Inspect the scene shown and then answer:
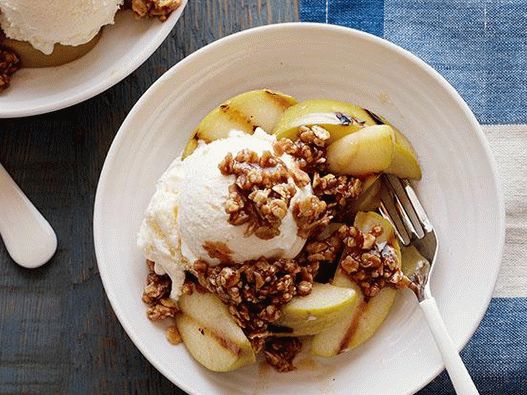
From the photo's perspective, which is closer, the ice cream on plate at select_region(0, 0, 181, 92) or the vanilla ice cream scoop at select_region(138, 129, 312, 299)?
the vanilla ice cream scoop at select_region(138, 129, 312, 299)

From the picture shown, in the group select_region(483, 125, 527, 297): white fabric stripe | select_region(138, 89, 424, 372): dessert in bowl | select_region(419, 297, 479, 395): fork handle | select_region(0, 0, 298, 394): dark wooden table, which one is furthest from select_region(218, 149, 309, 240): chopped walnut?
select_region(483, 125, 527, 297): white fabric stripe

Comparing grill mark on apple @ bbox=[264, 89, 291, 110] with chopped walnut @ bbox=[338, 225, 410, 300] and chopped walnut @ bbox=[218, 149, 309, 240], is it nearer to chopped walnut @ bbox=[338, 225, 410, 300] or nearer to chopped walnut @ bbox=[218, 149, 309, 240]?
chopped walnut @ bbox=[218, 149, 309, 240]

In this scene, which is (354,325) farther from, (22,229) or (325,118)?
(22,229)

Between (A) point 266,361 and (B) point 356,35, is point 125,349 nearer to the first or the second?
(A) point 266,361

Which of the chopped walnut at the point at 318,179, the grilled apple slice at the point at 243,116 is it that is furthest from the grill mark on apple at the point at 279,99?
the chopped walnut at the point at 318,179

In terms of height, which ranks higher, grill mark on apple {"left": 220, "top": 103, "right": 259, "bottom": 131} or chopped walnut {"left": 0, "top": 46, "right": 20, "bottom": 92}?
chopped walnut {"left": 0, "top": 46, "right": 20, "bottom": 92}

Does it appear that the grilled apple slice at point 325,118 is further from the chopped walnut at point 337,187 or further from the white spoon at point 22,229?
the white spoon at point 22,229

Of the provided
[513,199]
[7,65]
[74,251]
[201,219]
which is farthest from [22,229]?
[513,199]
